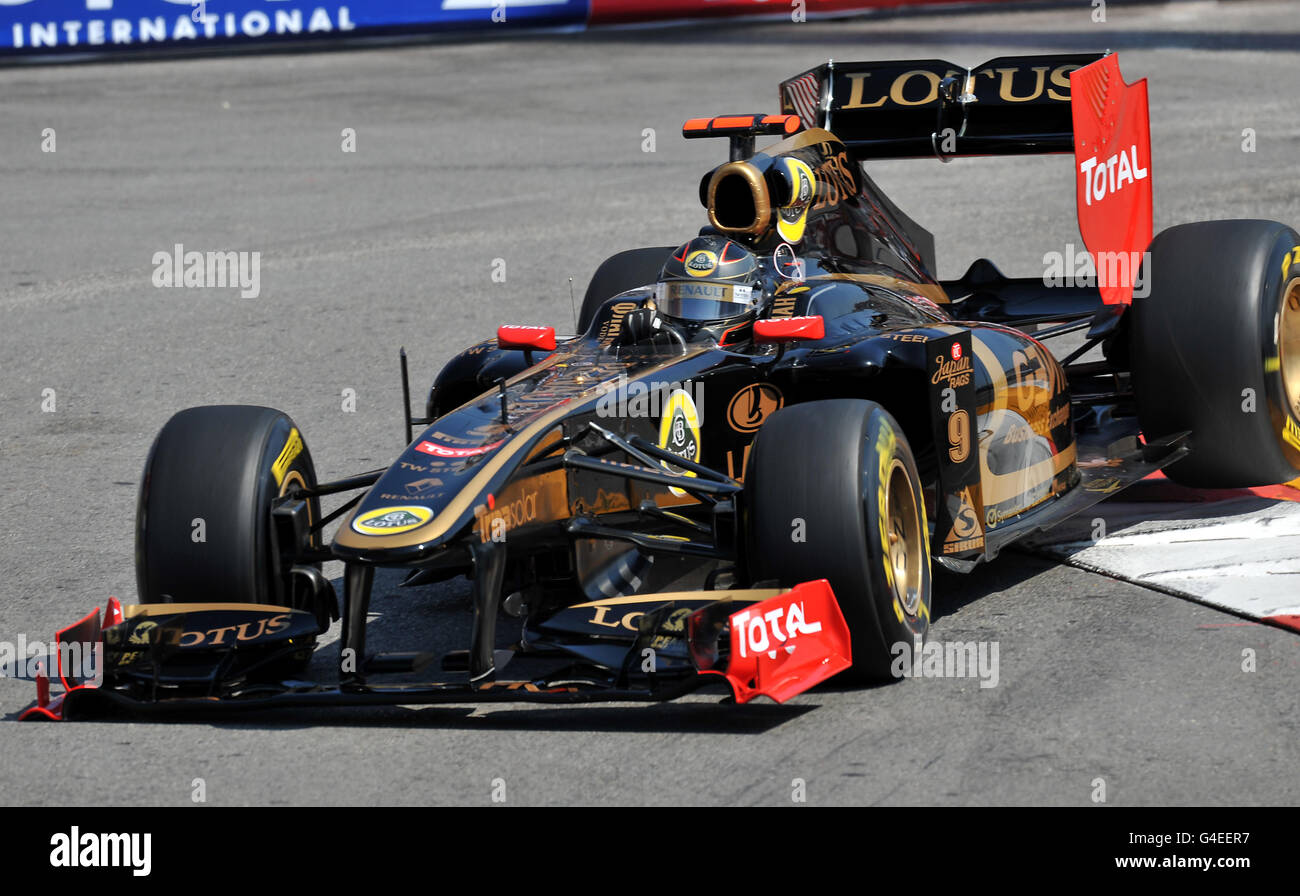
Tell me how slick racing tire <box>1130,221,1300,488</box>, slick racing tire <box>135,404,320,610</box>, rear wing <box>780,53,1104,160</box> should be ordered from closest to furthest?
1. slick racing tire <box>135,404,320,610</box>
2. slick racing tire <box>1130,221,1300,488</box>
3. rear wing <box>780,53,1104,160</box>

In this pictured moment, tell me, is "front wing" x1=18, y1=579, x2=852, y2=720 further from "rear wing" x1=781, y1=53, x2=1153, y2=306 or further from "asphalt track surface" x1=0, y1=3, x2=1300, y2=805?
"rear wing" x1=781, y1=53, x2=1153, y2=306

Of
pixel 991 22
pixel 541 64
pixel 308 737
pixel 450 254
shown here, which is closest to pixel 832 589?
pixel 308 737

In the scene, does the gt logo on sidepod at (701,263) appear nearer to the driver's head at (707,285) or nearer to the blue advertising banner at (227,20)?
the driver's head at (707,285)

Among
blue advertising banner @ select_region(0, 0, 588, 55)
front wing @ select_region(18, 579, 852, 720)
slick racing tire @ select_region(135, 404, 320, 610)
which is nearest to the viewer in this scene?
front wing @ select_region(18, 579, 852, 720)

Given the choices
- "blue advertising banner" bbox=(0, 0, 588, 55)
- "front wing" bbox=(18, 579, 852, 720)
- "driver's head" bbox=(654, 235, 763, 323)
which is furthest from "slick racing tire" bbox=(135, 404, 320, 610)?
"blue advertising banner" bbox=(0, 0, 588, 55)

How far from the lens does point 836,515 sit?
19.0 ft

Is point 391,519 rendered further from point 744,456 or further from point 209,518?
point 744,456

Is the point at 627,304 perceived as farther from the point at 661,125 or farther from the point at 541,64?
the point at 541,64

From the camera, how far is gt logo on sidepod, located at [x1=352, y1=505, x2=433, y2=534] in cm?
572

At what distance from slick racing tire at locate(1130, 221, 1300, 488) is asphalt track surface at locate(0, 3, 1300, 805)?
1000 millimetres

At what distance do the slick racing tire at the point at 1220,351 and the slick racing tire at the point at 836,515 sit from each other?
2109mm

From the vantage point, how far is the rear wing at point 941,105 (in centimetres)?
893

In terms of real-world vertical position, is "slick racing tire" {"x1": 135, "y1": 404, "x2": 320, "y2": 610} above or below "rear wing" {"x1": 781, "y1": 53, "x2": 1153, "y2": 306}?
below

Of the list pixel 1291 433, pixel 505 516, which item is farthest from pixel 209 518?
pixel 1291 433
